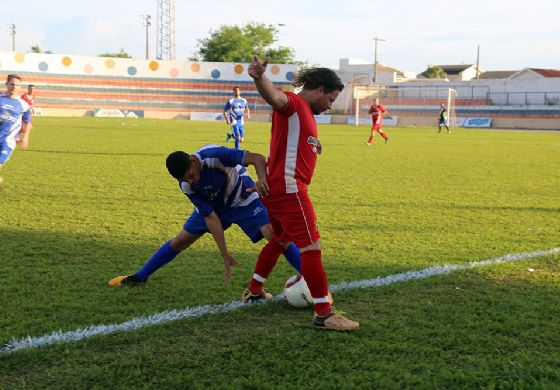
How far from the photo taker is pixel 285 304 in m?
4.45

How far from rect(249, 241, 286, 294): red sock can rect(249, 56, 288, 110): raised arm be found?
1245 millimetres

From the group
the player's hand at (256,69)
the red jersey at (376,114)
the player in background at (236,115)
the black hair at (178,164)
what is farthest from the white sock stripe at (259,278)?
the red jersey at (376,114)

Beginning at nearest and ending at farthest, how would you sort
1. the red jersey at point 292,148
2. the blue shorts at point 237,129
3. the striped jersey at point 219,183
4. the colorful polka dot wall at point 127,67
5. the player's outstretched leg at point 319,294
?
the red jersey at point 292,148 < the player's outstretched leg at point 319,294 < the striped jersey at point 219,183 < the blue shorts at point 237,129 < the colorful polka dot wall at point 127,67

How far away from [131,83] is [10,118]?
2092 inches

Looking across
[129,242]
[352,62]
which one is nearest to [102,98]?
[352,62]

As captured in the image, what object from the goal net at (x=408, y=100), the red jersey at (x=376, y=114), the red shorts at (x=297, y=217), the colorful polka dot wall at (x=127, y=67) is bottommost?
the red shorts at (x=297, y=217)

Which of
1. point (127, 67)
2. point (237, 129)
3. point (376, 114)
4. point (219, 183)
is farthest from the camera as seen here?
point (127, 67)

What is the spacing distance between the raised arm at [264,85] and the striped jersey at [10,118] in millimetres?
8173

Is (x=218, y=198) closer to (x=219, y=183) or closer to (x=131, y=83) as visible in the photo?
(x=219, y=183)

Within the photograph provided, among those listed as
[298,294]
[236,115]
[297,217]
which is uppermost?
[236,115]

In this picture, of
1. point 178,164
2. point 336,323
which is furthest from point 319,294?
point 178,164

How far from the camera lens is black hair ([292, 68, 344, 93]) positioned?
382 centimetres

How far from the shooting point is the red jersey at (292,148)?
373 cm

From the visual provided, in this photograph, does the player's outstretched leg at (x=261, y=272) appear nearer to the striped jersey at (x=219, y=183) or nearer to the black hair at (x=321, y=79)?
the striped jersey at (x=219, y=183)
